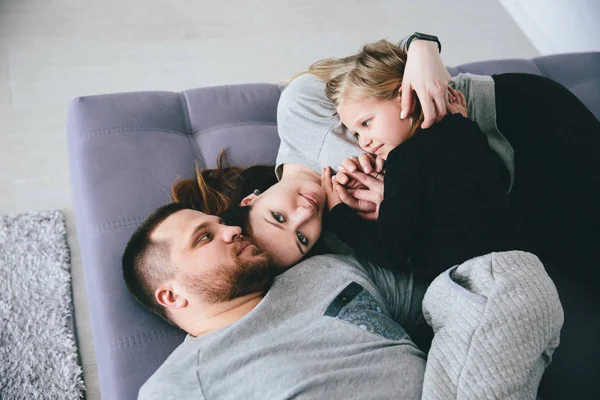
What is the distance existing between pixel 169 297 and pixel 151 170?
441 millimetres

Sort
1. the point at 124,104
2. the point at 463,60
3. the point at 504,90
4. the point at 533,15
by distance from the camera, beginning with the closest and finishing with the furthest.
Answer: the point at 504,90
the point at 124,104
the point at 463,60
the point at 533,15

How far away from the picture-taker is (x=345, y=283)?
1133 mm

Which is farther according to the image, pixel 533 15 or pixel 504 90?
pixel 533 15

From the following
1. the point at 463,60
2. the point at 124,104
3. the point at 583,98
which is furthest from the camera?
the point at 463,60

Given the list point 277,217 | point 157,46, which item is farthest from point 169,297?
point 157,46

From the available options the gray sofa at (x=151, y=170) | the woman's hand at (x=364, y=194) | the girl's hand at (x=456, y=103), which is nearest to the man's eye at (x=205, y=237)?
the gray sofa at (x=151, y=170)

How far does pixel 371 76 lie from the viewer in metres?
1.30

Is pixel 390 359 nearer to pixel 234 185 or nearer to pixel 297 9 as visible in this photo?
pixel 234 185

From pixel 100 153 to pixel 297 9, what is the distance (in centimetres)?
159

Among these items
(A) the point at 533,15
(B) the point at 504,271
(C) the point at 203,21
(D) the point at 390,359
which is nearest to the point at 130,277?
(D) the point at 390,359

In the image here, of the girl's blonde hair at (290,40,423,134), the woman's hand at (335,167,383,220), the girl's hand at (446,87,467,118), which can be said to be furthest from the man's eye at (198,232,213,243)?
the girl's hand at (446,87,467,118)

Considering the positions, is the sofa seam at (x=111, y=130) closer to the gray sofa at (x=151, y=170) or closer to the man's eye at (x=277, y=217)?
the gray sofa at (x=151, y=170)

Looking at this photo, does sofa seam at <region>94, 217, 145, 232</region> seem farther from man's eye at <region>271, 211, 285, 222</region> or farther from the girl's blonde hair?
the girl's blonde hair

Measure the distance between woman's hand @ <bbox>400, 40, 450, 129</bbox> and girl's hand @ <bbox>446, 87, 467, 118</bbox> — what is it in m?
0.03
